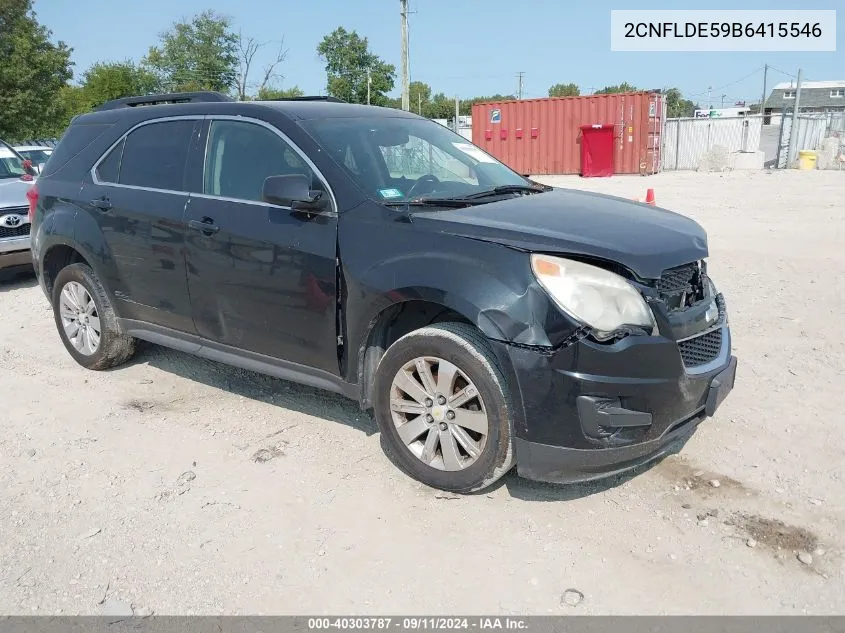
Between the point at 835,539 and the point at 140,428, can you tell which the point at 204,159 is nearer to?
the point at 140,428

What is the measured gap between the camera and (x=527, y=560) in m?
2.98

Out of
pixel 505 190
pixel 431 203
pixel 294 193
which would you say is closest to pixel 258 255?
pixel 294 193

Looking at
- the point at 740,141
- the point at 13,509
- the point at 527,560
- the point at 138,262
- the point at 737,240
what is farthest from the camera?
the point at 740,141

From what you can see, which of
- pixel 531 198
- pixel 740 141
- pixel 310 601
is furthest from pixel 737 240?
pixel 740 141

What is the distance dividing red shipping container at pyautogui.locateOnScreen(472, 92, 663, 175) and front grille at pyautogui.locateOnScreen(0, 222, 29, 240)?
18466 millimetres

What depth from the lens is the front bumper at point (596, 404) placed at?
2957 millimetres

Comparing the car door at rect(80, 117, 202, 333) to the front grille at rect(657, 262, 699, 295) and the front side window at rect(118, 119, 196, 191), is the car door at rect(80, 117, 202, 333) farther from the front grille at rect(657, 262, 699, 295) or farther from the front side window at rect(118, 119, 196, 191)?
the front grille at rect(657, 262, 699, 295)

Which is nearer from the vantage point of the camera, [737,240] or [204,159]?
[204,159]

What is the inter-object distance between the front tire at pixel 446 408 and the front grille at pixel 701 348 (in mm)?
827

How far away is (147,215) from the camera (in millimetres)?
4527

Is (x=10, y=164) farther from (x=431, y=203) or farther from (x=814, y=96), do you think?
(x=814, y=96)

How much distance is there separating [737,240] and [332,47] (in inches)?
2515

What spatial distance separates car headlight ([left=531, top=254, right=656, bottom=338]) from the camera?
9.78 ft

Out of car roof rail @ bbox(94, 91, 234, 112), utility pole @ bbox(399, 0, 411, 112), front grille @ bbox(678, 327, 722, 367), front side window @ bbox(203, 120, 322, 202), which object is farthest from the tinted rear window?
utility pole @ bbox(399, 0, 411, 112)
